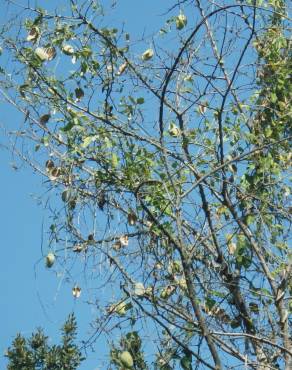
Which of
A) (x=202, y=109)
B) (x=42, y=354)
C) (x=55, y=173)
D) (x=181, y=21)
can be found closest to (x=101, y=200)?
(x=55, y=173)

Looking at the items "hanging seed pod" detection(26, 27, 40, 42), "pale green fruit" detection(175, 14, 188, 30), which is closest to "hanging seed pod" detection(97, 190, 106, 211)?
"hanging seed pod" detection(26, 27, 40, 42)

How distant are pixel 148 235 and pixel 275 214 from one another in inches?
37.9

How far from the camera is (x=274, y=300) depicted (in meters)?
4.73

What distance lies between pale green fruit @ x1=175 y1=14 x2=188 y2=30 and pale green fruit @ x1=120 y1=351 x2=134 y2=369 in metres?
2.07

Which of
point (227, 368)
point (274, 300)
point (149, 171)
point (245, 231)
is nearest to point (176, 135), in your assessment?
point (149, 171)

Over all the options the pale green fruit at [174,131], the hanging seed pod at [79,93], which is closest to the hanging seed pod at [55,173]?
the hanging seed pod at [79,93]

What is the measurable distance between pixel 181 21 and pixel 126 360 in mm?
2133

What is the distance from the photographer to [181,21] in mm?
4816

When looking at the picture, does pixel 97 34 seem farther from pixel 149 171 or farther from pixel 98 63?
pixel 149 171

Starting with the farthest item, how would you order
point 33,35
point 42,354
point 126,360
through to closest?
1. point 42,354
2. point 33,35
3. point 126,360

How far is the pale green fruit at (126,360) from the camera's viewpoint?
11.4ft

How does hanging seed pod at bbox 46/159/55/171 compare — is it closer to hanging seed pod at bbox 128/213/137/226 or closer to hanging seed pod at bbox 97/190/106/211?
hanging seed pod at bbox 97/190/106/211

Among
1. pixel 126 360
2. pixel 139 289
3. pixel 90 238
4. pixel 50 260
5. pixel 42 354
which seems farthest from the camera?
pixel 42 354

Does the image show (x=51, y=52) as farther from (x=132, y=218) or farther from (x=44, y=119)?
(x=132, y=218)
